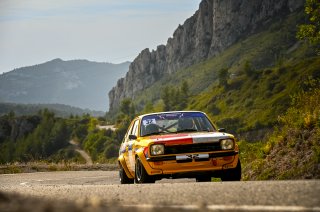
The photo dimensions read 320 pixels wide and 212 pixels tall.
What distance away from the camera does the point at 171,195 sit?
6.64 metres

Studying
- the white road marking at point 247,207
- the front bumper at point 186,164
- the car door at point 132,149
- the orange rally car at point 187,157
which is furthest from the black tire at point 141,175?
the white road marking at point 247,207

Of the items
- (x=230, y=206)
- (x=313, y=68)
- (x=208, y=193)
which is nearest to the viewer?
(x=230, y=206)

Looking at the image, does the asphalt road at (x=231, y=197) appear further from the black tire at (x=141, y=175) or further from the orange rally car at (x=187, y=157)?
the black tire at (x=141, y=175)

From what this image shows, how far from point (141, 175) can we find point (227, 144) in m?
1.65

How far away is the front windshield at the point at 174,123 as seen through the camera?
39.1ft

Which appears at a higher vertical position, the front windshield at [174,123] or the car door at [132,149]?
the front windshield at [174,123]

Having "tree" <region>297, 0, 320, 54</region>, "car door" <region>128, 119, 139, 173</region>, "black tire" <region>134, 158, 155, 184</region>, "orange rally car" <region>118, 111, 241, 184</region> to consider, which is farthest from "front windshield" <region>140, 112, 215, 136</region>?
"tree" <region>297, 0, 320, 54</region>

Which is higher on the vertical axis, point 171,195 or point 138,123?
point 138,123

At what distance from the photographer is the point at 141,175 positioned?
1093cm

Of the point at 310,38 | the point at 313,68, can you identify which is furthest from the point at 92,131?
the point at 310,38

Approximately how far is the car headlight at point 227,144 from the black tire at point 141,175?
4.53 ft

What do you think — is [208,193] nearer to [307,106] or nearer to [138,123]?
[138,123]

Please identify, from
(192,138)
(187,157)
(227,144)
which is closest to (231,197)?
(187,157)

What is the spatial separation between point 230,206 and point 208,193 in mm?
1372
